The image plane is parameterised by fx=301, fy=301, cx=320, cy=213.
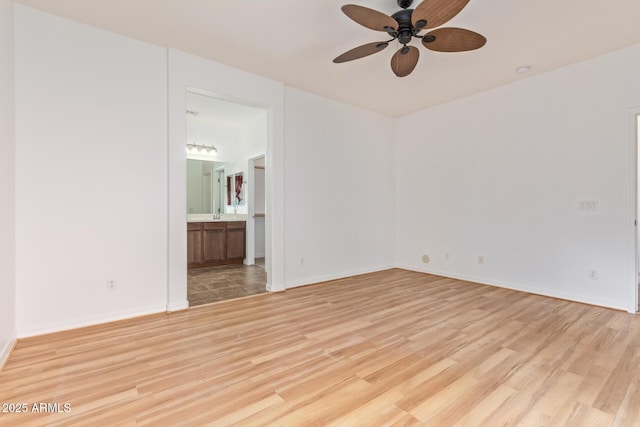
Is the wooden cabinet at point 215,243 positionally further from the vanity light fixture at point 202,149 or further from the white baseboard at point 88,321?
Result: the white baseboard at point 88,321

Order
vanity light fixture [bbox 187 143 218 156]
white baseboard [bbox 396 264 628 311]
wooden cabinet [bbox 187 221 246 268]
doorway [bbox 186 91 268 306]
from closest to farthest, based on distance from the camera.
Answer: white baseboard [bbox 396 264 628 311] < doorway [bbox 186 91 268 306] < wooden cabinet [bbox 187 221 246 268] < vanity light fixture [bbox 187 143 218 156]

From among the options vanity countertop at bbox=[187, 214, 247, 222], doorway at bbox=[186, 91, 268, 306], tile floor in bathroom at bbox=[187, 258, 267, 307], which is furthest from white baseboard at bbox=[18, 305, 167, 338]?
vanity countertop at bbox=[187, 214, 247, 222]

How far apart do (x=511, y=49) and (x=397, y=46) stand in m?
1.19

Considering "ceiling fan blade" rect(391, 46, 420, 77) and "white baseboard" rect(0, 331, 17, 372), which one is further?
"ceiling fan blade" rect(391, 46, 420, 77)

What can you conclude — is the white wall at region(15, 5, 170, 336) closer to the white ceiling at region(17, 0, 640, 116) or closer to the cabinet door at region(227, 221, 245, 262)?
the white ceiling at region(17, 0, 640, 116)

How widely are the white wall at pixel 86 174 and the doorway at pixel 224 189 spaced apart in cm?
170

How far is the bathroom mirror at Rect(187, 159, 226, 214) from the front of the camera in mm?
5938

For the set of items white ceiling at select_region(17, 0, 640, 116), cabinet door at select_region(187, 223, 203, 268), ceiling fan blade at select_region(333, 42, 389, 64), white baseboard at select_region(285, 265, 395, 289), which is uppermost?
white ceiling at select_region(17, 0, 640, 116)

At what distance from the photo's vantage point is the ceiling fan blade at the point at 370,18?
1.99 m

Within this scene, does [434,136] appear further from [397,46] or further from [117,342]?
[117,342]

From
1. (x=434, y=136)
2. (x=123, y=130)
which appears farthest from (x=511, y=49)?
(x=123, y=130)

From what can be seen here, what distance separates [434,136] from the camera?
4.96 metres

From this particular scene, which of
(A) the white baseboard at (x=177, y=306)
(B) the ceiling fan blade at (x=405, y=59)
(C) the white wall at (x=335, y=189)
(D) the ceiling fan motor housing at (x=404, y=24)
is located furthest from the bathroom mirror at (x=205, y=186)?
(D) the ceiling fan motor housing at (x=404, y=24)

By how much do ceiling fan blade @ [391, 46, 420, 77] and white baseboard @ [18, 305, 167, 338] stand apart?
3.30 meters
